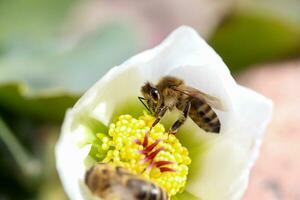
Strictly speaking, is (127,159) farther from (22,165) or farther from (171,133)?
(22,165)

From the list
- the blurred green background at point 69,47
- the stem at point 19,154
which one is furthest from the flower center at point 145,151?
the stem at point 19,154

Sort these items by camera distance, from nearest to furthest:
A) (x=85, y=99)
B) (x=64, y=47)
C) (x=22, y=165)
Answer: (x=85, y=99)
(x=22, y=165)
(x=64, y=47)

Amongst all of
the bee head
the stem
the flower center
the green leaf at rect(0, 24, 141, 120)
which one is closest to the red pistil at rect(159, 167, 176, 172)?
the flower center

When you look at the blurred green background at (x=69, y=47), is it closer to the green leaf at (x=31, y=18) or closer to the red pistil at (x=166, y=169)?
the green leaf at (x=31, y=18)

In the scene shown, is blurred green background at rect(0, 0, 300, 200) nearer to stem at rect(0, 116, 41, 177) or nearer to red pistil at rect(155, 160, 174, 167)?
stem at rect(0, 116, 41, 177)

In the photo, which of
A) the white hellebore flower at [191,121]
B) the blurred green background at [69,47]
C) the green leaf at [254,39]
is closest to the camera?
the white hellebore flower at [191,121]

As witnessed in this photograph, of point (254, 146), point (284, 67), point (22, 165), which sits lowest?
point (284, 67)

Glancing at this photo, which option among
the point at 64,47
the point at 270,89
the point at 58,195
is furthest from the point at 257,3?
the point at 58,195
